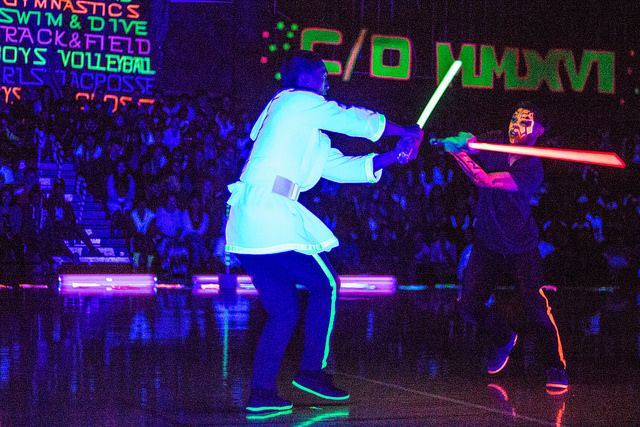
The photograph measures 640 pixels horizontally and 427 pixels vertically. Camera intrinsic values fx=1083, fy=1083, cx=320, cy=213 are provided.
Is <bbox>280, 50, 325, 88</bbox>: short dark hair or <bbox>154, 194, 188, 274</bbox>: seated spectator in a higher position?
<bbox>280, 50, 325, 88</bbox>: short dark hair

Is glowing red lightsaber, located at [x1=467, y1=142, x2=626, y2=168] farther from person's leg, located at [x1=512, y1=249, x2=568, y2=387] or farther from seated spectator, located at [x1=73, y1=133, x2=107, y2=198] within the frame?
seated spectator, located at [x1=73, y1=133, x2=107, y2=198]

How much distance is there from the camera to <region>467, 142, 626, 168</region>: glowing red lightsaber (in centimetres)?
642

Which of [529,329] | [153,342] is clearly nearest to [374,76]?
[529,329]

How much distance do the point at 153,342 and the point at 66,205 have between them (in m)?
9.89

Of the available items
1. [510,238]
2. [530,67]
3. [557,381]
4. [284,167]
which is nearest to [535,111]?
[510,238]

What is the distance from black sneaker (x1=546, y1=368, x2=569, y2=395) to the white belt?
7.72 feet

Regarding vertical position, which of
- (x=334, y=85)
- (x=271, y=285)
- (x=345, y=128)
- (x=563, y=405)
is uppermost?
(x=334, y=85)

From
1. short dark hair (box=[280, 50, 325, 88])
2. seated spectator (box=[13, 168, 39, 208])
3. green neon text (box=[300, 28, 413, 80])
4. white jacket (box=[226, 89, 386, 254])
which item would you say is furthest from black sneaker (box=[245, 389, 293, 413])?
green neon text (box=[300, 28, 413, 80])

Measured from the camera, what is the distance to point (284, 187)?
634cm

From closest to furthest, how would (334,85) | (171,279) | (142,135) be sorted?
(171,279) < (142,135) < (334,85)

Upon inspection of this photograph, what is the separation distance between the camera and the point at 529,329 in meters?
11.5

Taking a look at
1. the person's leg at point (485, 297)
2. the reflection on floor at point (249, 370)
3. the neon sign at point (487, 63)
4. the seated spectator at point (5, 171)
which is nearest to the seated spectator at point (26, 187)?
the seated spectator at point (5, 171)

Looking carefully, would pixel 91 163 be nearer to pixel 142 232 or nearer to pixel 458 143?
pixel 142 232

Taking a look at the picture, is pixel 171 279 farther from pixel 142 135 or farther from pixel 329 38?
pixel 329 38
